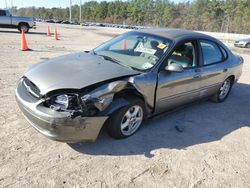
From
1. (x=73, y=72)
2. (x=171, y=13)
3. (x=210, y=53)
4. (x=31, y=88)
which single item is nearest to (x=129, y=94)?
(x=73, y=72)

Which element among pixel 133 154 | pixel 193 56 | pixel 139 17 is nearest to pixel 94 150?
pixel 133 154

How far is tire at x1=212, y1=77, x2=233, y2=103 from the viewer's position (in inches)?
233

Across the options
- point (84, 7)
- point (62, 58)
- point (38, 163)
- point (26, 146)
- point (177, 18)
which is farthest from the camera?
point (84, 7)

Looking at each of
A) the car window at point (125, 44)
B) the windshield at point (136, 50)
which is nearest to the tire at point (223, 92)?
the windshield at point (136, 50)

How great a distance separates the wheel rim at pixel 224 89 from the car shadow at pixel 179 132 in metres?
0.19

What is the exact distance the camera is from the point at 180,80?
14.6 feet

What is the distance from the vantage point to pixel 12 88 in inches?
225

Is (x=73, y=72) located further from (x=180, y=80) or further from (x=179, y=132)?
(x=179, y=132)

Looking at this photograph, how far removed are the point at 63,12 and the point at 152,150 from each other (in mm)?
136116

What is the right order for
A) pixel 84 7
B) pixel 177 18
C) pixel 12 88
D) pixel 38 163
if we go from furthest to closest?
pixel 84 7
pixel 177 18
pixel 12 88
pixel 38 163

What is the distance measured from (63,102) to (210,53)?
11.0ft

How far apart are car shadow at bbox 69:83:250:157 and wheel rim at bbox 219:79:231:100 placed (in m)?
0.19

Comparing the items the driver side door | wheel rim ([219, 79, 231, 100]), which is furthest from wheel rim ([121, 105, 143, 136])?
wheel rim ([219, 79, 231, 100])

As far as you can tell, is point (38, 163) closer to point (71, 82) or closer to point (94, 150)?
point (94, 150)
